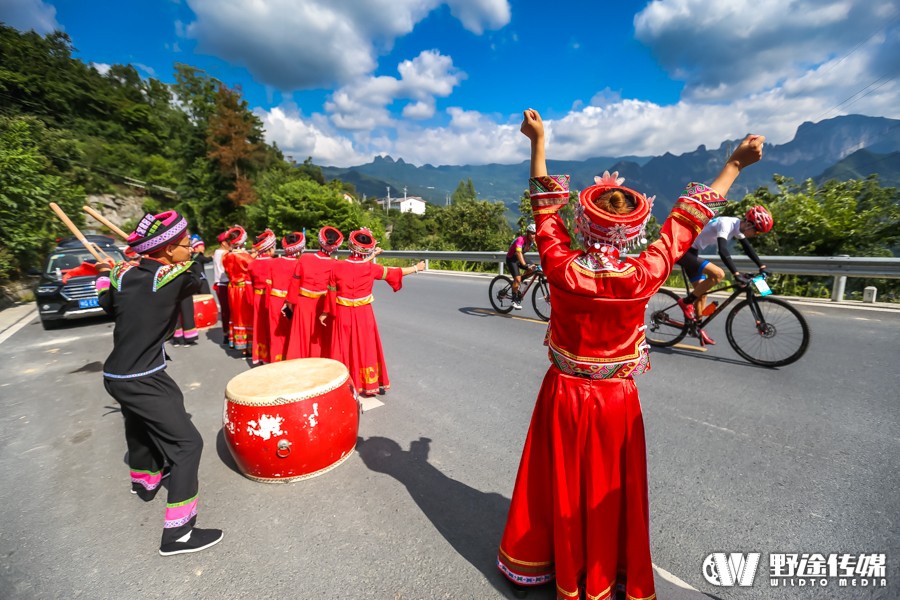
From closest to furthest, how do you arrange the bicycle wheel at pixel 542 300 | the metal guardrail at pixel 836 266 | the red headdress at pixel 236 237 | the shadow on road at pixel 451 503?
the shadow on road at pixel 451 503
the red headdress at pixel 236 237
the metal guardrail at pixel 836 266
the bicycle wheel at pixel 542 300

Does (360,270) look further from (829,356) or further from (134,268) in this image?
(829,356)

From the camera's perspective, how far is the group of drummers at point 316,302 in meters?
4.59

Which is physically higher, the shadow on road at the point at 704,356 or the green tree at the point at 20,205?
the green tree at the point at 20,205

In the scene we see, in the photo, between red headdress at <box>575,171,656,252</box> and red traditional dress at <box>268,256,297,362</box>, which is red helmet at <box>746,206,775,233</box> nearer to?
red headdress at <box>575,171,656,252</box>

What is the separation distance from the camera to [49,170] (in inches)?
899

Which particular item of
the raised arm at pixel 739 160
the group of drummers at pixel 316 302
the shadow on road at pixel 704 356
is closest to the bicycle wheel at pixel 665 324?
the shadow on road at pixel 704 356

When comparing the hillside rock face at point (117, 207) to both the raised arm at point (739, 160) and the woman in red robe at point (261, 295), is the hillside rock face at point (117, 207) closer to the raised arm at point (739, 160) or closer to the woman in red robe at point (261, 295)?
the woman in red robe at point (261, 295)

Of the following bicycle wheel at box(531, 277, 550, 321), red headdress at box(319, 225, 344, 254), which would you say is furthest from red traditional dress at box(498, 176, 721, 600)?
bicycle wheel at box(531, 277, 550, 321)

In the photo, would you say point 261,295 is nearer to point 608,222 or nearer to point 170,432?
point 170,432

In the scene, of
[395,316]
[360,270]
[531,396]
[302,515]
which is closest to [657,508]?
[531,396]

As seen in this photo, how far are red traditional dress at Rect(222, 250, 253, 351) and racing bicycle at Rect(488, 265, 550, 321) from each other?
4612mm

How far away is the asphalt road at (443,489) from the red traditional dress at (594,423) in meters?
0.40

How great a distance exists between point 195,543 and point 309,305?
3050 mm

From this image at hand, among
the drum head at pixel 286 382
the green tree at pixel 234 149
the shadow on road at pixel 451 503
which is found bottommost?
the shadow on road at pixel 451 503
